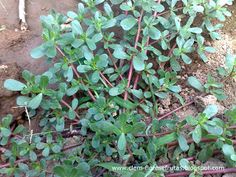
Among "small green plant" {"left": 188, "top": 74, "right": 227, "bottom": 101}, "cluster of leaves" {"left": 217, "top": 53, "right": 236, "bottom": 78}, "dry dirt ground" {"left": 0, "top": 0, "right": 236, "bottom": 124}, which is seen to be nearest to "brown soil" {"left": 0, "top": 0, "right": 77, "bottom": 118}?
"dry dirt ground" {"left": 0, "top": 0, "right": 236, "bottom": 124}

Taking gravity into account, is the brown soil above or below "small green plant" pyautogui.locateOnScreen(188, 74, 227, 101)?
above

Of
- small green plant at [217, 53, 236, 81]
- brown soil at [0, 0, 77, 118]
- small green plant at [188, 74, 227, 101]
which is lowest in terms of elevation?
small green plant at [188, 74, 227, 101]

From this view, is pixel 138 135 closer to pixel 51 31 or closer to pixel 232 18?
pixel 51 31

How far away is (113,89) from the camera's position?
1.67 m

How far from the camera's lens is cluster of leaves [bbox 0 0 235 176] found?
1.56 metres

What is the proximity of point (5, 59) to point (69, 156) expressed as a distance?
58 centimetres

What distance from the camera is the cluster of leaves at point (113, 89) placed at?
1557 mm

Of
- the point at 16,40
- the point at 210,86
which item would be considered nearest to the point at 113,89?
Answer: the point at 210,86

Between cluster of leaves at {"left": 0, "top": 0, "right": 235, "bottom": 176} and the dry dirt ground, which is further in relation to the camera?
the dry dirt ground

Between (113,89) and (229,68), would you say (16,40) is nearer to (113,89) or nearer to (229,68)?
(113,89)

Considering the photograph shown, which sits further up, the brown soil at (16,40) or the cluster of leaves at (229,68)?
the brown soil at (16,40)

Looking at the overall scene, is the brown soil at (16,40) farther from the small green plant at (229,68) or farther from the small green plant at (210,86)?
the small green plant at (229,68)

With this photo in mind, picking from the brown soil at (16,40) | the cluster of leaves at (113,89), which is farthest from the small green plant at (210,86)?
the brown soil at (16,40)

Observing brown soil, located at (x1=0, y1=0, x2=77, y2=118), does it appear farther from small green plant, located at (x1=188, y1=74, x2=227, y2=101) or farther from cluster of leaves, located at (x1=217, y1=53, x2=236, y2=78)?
cluster of leaves, located at (x1=217, y1=53, x2=236, y2=78)
